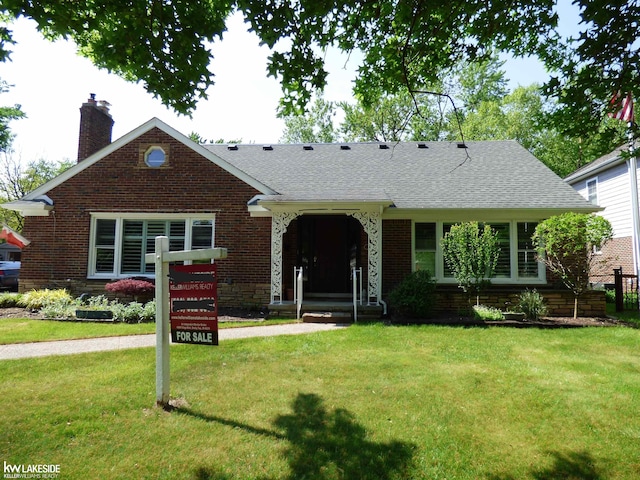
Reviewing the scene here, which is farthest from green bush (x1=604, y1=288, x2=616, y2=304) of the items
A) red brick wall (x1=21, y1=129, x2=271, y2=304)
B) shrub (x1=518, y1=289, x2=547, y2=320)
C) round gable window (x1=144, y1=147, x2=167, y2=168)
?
round gable window (x1=144, y1=147, x2=167, y2=168)

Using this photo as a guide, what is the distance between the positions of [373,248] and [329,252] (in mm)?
2349

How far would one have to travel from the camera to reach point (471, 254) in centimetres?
969

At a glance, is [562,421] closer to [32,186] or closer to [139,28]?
[139,28]

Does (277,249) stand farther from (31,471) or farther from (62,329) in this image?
(31,471)

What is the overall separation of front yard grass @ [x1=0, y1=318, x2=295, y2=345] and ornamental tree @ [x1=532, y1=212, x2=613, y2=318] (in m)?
6.98

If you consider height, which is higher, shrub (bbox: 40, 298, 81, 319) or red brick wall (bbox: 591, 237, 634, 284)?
red brick wall (bbox: 591, 237, 634, 284)

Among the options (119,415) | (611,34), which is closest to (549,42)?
(611,34)

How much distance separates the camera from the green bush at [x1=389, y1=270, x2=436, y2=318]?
9.23 metres

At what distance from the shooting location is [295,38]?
15.6 feet

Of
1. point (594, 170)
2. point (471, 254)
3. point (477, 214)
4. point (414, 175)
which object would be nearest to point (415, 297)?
point (471, 254)

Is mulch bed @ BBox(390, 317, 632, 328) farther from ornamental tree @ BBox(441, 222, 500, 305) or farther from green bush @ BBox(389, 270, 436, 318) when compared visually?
ornamental tree @ BBox(441, 222, 500, 305)

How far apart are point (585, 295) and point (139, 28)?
11307 mm

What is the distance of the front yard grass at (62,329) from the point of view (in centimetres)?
725

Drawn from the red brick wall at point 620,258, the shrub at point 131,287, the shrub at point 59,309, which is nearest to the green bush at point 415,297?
the shrub at point 131,287
